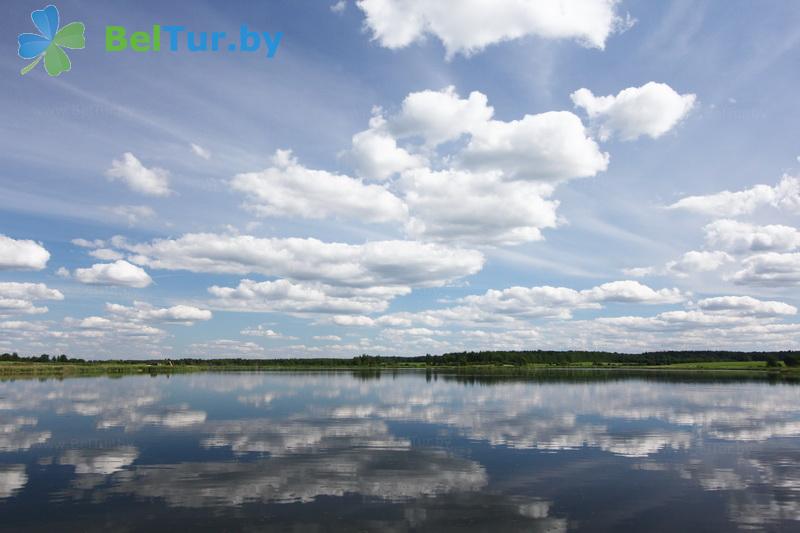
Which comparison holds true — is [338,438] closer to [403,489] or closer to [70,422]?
[403,489]

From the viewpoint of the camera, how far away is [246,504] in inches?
998

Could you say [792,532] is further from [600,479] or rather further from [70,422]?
[70,422]

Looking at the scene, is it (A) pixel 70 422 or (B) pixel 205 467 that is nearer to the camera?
(B) pixel 205 467

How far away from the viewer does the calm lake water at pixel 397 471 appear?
Answer: 77.8ft

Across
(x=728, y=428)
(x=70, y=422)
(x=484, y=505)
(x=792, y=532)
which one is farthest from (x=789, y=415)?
(x=70, y=422)

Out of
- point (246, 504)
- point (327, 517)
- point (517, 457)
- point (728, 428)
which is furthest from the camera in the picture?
point (728, 428)

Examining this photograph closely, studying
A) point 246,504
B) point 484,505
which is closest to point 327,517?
point 246,504

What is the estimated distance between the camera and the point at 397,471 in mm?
32594

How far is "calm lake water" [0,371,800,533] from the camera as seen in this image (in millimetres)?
23703

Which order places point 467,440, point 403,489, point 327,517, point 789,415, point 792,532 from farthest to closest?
point 789,415, point 467,440, point 403,489, point 327,517, point 792,532

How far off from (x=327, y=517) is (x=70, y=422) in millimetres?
44306

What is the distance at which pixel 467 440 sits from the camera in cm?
4438

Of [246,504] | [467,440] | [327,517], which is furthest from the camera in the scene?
[467,440]

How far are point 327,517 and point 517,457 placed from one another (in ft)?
60.2
